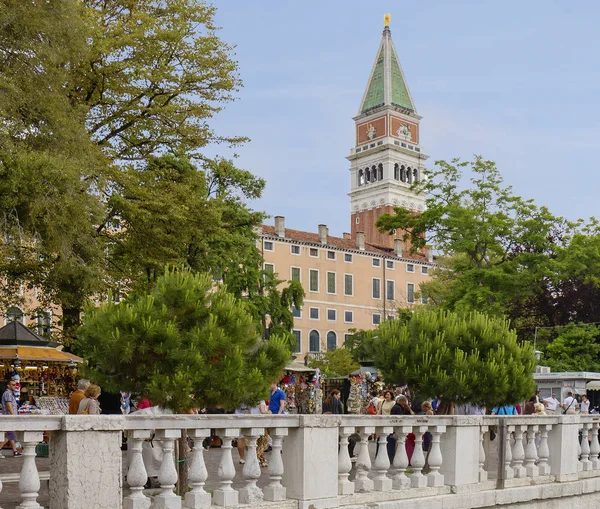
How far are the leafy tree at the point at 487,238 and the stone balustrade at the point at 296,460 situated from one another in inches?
931

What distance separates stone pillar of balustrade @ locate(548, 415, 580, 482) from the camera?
39.4 ft

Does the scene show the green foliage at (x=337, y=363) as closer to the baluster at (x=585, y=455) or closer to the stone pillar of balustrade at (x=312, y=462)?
the baluster at (x=585, y=455)

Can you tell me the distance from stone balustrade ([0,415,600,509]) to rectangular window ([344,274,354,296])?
74.0m

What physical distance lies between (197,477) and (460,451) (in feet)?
12.7

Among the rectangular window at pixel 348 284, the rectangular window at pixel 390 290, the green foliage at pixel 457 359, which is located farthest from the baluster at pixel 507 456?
the rectangular window at pixel 390 290

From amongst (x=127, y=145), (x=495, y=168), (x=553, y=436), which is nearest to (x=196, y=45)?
(x=127, y=145)

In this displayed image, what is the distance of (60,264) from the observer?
64.3 ft

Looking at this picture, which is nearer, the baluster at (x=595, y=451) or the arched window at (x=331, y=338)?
the baluster at (x=595, y=451)

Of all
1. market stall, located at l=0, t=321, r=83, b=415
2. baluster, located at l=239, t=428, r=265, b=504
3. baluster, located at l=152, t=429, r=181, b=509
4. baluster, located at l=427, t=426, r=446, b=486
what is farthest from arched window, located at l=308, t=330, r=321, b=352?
baluster, located at l=152, t=429, r=181, b=509

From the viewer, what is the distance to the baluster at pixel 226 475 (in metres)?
7.66

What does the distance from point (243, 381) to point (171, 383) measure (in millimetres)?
757

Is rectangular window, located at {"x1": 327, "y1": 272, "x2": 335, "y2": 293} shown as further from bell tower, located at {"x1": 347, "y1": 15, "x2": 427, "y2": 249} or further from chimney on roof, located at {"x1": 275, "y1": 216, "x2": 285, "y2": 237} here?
bell tower, located at {"x1": 347, "y1": 15, "x2": 427, "y2": 249}

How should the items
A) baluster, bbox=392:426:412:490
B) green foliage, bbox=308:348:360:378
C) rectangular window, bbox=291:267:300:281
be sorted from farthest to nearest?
rectangular window, bbox=291:267:300:281, green foliage, bbox=308:348:360:378, baluster, bbox=392:426:412:490

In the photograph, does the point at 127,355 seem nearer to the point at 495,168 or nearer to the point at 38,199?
the point at 38,199
